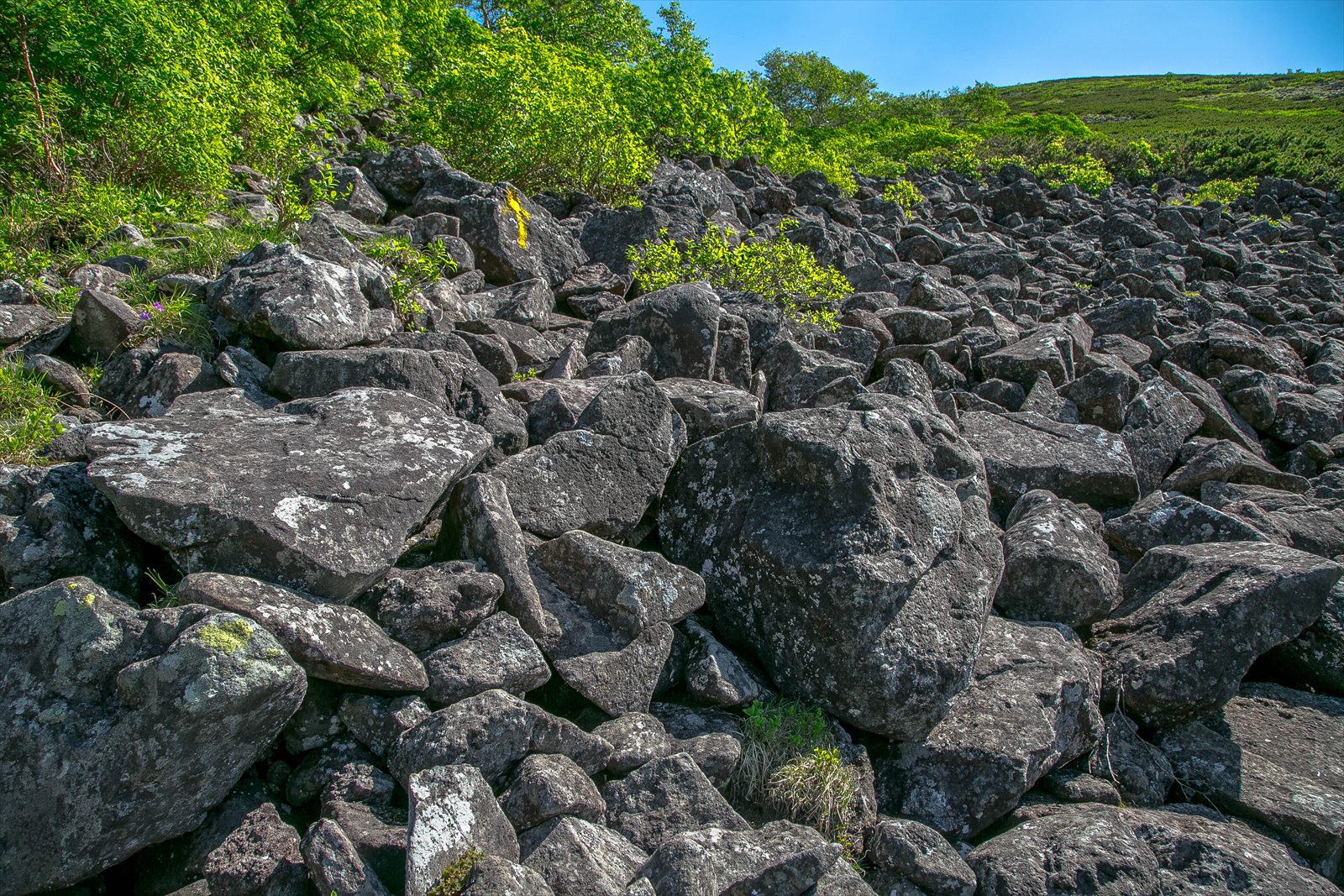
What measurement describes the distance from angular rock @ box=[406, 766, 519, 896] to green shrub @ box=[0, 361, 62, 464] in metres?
2.80

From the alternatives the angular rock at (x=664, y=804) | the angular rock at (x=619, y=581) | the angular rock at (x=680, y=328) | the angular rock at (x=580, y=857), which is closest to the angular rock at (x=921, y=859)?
the angular rock at (x=664, y=804)

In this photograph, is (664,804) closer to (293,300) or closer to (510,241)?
(293,300)

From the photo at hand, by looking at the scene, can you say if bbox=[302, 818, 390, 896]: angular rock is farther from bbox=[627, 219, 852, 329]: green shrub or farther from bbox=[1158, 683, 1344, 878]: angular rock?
bbox=[627, 219, 852, 329]: green shrub

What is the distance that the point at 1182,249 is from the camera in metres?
17.5

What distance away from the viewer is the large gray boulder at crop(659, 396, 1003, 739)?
4262 mm

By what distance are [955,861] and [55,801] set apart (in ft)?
11.8

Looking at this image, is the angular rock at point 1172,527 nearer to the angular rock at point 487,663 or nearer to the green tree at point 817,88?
the angular rock at point 487,663

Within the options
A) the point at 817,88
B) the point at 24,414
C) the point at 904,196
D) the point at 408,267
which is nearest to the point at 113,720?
the point at 24,414

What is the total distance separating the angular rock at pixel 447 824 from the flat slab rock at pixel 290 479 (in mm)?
1021

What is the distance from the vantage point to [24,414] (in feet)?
15.1

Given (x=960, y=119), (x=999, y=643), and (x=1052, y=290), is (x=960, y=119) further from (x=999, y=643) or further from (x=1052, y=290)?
(x=999, y=643)

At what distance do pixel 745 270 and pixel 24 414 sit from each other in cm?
642

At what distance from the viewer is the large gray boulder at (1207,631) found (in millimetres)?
4898

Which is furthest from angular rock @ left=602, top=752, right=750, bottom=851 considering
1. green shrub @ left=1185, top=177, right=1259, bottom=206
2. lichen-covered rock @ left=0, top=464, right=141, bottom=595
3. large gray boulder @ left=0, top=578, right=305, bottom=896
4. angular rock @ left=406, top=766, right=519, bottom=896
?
green shrub @ left=1185, top=177, right=1259, bottom=206
